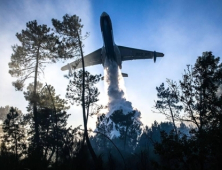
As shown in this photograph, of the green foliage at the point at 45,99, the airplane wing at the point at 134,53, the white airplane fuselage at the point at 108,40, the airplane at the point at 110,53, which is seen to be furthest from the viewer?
the airplane wing at the point at 134,53

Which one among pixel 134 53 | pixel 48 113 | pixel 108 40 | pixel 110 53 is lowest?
pixel 48 113

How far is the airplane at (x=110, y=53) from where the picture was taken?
35.7 meters

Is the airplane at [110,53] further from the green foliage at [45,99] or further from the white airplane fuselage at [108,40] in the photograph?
the green foliage at [45,99]

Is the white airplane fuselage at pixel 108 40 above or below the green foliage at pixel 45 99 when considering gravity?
above

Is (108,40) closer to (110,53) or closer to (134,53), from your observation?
(110,53)

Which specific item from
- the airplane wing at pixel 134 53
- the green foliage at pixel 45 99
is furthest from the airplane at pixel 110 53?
the green foliage at pixel 45 99

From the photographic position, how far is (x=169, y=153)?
788 centimetres

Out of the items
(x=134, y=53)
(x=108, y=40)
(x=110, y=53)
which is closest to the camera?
(x=108, y=40)

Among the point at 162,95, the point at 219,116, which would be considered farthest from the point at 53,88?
the point at 219,116

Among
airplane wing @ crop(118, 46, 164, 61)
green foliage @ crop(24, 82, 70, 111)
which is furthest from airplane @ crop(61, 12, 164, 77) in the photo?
green foliage @ crop(24, 82, 70, 111)

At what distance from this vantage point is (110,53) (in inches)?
1615

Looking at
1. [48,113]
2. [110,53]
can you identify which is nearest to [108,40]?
[110,53]

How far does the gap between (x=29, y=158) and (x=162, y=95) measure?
3166 centimetres

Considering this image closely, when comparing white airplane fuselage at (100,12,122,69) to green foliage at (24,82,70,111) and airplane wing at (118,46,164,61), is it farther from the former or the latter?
green foliage at (24,82,70,111)
